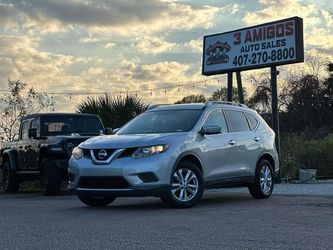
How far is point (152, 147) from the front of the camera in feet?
31.4

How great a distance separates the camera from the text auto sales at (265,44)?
1758 cm

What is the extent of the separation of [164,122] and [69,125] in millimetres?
5129

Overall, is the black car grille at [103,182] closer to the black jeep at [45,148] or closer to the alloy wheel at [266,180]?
the alloy wheel at [266,180]

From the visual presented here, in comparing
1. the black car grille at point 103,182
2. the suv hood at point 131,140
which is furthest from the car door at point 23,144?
the black car grille at point 103,182

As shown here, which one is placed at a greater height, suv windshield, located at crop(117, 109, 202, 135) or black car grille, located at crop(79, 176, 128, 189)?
suv windshield, located at crop(117, 109, 202, 135)

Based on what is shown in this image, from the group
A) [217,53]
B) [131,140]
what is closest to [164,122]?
[131,140]

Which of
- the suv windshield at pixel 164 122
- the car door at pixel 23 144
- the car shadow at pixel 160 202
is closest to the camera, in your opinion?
the car shadow at pixel 160 202

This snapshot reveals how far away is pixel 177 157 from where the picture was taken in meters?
9.79

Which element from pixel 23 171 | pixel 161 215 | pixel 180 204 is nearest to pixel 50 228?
pixel 161 215

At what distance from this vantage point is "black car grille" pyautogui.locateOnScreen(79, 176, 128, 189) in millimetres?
9500

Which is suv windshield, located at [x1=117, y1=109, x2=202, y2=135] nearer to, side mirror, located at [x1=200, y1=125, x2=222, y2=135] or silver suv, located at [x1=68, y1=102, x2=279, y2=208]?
silver suv, located at [x1=68, y1=102, x2=279, y2=208]

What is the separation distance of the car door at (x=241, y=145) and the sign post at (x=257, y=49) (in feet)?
18.7

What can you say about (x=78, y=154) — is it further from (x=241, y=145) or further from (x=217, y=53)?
(x=217, y=53)

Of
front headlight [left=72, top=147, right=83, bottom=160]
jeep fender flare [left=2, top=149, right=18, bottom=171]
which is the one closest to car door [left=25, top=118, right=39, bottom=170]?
jeep fender flare [left=2, top=149, right=18, bottom=171]
